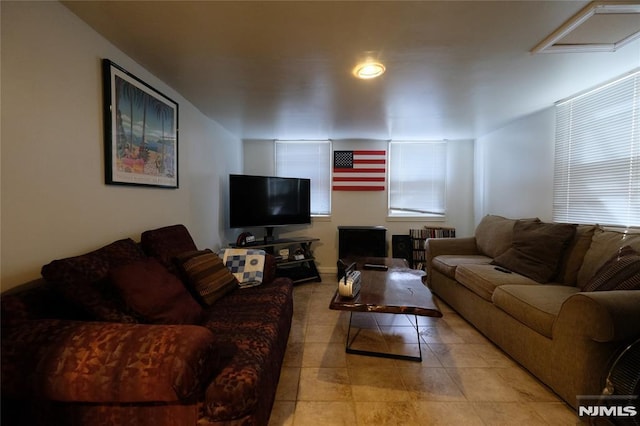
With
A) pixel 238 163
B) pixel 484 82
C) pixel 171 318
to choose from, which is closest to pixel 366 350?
pixel 171 318

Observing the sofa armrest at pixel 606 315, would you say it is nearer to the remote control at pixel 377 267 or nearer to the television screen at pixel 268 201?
the remote control at pixel 377 267

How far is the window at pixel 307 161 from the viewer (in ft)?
14.8

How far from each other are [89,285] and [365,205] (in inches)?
149

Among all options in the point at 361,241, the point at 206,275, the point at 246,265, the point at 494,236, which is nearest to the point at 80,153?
the point at 206,275

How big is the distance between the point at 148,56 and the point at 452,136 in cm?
406

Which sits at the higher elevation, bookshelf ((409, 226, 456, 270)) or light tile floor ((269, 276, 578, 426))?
bookshelf ((409, 226, 456, 270))

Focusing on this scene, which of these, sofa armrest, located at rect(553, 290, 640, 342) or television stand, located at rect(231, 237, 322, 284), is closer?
sofa armrest, located at rect(553, 290, 640, 342)

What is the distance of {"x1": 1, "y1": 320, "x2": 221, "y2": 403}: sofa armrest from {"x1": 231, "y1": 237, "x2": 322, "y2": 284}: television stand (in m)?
2.66

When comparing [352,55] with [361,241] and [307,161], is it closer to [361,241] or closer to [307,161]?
[307,161]

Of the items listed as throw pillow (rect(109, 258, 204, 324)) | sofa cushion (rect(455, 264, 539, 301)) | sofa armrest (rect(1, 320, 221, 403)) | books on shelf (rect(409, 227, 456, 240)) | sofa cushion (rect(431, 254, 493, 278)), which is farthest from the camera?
books on shelf (rect(409, 227, 456, 240))

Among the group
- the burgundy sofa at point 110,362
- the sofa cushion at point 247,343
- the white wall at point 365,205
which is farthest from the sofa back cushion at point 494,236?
the burgundy sofa at point 110,362

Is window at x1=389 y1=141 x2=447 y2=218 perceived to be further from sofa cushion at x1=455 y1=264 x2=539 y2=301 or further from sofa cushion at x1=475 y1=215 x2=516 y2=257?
sofa cushion at x1=455 y1=264 x2=539 y2=301

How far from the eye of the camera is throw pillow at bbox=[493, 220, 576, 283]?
2.29 m

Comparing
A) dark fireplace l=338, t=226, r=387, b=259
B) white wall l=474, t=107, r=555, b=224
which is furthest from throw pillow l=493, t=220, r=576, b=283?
dark fireplace l=338, t=226, r=387, b=259
